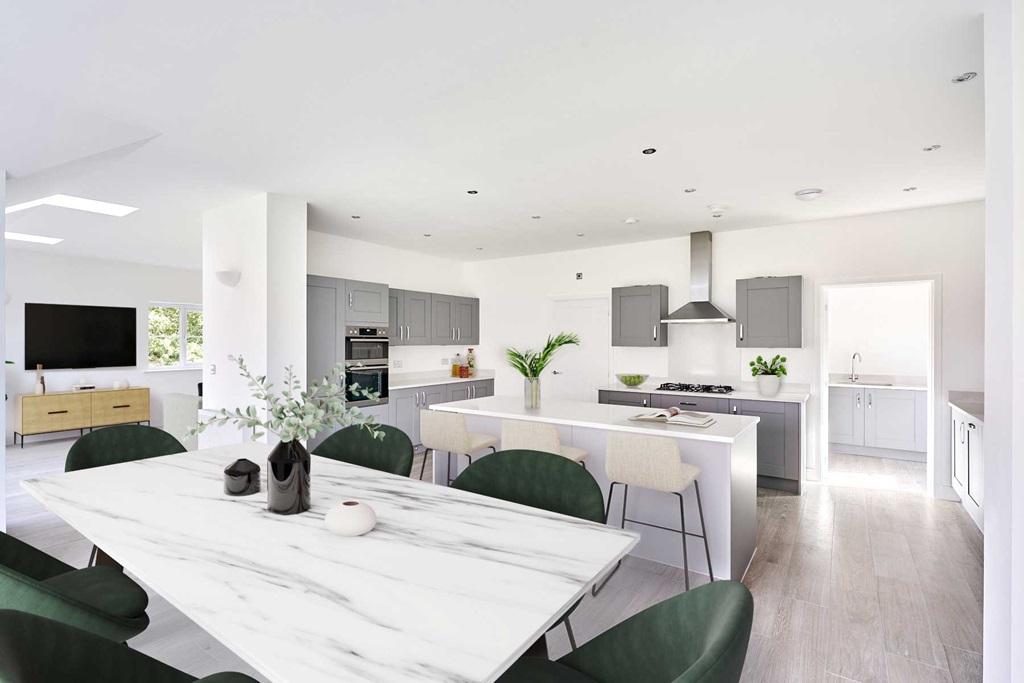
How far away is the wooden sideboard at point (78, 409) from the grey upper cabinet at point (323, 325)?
4.04m

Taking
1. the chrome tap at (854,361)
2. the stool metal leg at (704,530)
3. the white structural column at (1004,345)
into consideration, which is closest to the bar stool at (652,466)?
the stool metal leg at (704,530)

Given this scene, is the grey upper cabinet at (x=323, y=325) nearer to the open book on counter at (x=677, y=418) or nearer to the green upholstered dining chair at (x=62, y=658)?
the open book on counter at (x=677, y=418)

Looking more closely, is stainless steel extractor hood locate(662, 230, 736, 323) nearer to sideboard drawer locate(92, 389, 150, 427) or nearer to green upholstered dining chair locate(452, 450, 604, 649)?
green upholstered dining chair locate(452, 450, 604, 649)

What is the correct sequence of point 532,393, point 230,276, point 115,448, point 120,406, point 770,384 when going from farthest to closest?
point 120,406 → point 770,384 → point 230,276 → point 532,393 → point 115,448

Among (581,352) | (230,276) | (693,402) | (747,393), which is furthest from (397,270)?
(747,393)

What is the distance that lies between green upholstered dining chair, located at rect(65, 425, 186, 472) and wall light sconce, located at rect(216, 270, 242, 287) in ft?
6.51

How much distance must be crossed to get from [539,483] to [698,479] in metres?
1.49

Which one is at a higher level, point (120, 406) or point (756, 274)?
point (756, 274)

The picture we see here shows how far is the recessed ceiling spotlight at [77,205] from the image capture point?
4.18 meters

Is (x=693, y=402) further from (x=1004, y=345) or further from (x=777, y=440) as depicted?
(x=1004, y=345)

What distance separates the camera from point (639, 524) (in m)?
3.15

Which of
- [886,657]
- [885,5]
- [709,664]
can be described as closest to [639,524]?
[886,657]

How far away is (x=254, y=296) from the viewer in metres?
4.12

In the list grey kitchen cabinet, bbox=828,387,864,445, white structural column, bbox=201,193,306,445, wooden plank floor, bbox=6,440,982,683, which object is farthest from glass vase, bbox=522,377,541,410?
grey kitchen cabinet, bbox=828,387,864,445
